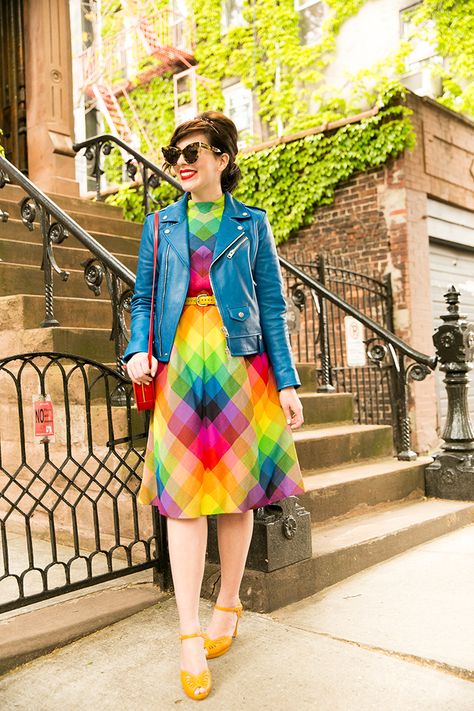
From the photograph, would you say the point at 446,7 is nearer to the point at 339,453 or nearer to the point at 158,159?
the point at 158,159

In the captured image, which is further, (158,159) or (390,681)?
(158,159)

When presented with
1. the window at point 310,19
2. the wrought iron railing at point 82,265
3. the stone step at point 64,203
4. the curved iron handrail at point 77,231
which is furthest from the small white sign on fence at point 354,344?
the window at point 310,19

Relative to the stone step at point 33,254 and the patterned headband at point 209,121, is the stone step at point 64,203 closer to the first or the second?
the stone step at point 33,254

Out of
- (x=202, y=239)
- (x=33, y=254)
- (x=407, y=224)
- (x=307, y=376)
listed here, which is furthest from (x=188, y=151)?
(x=407, y=224)

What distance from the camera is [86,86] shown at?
51.5ft

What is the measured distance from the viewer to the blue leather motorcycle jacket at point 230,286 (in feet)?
8.31

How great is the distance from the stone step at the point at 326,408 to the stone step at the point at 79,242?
2.28 meters

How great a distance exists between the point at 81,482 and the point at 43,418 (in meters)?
1.06

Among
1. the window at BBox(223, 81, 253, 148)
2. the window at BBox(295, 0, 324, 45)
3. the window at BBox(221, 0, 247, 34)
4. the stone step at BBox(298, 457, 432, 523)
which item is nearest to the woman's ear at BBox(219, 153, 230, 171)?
the stone step at BBox(298, 457, 432, 523)

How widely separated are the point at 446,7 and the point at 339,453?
9.40m

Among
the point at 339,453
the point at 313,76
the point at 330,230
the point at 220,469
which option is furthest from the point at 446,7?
the point at 220,469

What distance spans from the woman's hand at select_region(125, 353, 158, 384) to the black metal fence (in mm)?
634

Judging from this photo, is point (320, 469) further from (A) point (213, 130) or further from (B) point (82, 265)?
(A) point (213, 130)

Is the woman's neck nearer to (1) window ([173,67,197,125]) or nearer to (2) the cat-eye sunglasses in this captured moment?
(2) the cat-eye sunglasses
